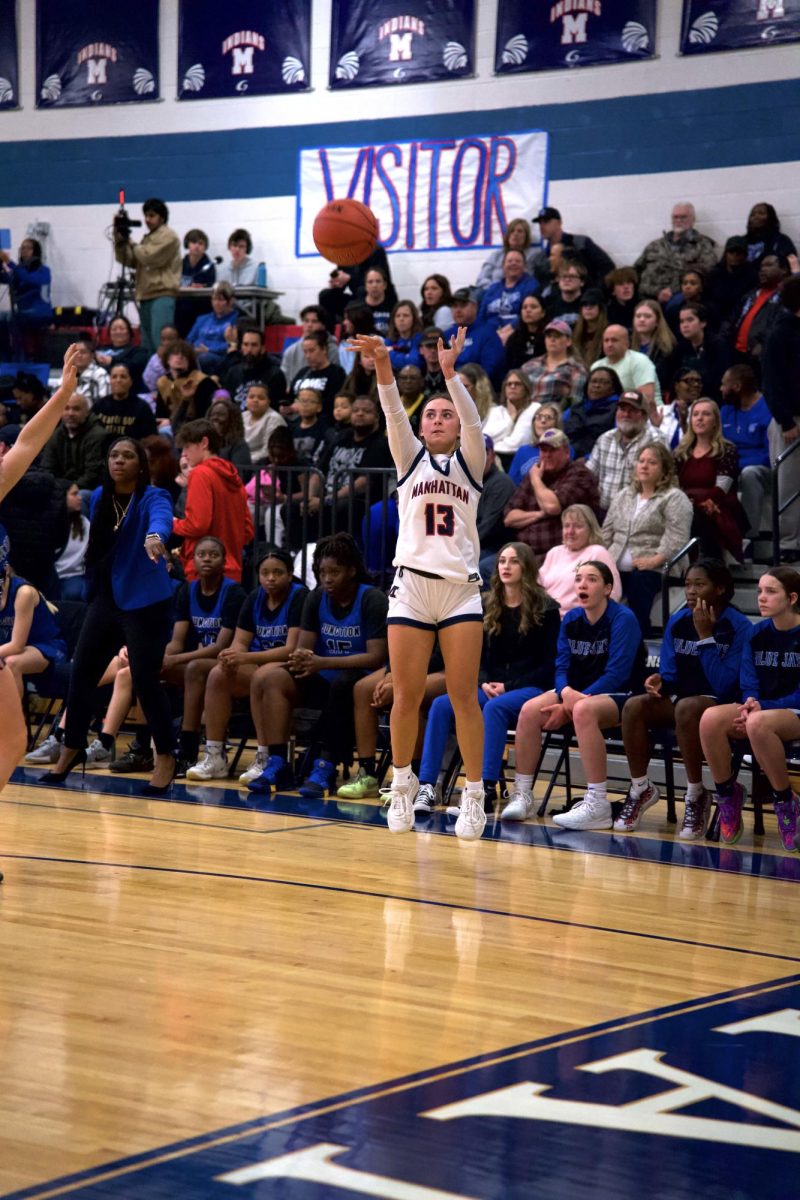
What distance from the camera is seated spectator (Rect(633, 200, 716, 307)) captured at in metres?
12.2

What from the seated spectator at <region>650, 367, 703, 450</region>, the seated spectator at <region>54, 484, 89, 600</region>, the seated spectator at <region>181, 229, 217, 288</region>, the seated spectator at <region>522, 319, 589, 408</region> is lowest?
Answer: the seated spectator at <region>54, 484, 89, 600</region>

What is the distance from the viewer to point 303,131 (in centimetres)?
1517

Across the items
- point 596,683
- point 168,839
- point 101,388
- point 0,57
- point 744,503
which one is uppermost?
point 0,57

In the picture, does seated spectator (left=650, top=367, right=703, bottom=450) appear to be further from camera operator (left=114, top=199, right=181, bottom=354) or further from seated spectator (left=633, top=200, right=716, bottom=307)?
camera operator (left=114, top=199, right=181, bottom=354)

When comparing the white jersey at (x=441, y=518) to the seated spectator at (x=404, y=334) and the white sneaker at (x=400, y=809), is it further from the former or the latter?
the seated spectator at (x=404, y=334)

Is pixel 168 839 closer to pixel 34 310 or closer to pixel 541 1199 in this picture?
pixel 541 1199

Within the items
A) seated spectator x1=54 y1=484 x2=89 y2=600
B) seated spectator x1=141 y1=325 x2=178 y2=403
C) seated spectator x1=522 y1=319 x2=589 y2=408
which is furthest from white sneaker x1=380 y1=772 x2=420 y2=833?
seated spectator x1=141 y1=325 x2=178 y2=403

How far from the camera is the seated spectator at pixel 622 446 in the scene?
30.5 feet

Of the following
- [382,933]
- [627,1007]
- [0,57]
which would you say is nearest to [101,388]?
[0,57]

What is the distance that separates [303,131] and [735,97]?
177 inches

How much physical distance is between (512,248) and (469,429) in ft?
22.8

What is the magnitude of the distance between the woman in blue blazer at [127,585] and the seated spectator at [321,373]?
3.99 metres

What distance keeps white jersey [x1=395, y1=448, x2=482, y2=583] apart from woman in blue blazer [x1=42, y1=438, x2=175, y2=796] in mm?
1540

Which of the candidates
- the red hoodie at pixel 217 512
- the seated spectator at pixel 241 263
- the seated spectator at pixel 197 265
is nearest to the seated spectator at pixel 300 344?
the seated spectator at pixel 241 263
